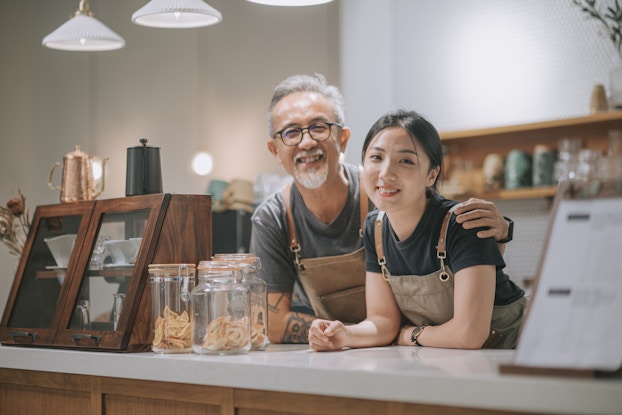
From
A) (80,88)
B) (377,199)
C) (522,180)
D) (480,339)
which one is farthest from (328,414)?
(80,88)

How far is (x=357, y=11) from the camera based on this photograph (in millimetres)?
5957

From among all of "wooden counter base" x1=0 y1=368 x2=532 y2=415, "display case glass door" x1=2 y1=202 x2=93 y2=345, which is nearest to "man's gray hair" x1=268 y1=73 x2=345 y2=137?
"display case glass door" x1=2 y1=202 x2=93 y2=345

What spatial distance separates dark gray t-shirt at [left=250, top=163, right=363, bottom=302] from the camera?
10.3 ft

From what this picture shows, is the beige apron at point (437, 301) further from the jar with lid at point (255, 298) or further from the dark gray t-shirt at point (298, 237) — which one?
the dark gray t-shirt at point (298, 237)

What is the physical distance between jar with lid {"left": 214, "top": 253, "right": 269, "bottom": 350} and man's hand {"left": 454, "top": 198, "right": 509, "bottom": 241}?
622 millimetres

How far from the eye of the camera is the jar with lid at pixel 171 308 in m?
2.37

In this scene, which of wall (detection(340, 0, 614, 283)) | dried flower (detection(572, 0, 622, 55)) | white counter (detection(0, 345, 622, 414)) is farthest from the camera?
wall (detection(340, 0, 614, 283))

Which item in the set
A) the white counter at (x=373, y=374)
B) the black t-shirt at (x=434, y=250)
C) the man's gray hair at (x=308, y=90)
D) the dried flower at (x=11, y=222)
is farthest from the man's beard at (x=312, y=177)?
the dried flower at (x=11, y=222)

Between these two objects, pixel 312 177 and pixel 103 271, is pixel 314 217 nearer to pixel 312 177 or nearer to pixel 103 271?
pixel 312 177

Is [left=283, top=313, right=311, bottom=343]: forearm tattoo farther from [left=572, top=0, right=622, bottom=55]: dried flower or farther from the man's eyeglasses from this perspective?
[left=572, top=0, right=622, bottom=55]: dried flower

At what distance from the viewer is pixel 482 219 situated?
2385 mm

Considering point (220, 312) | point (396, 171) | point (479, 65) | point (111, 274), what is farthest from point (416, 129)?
point (479, 65)

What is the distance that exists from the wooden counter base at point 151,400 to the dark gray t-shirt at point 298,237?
85 centimetres

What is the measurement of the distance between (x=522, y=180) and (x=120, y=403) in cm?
346
